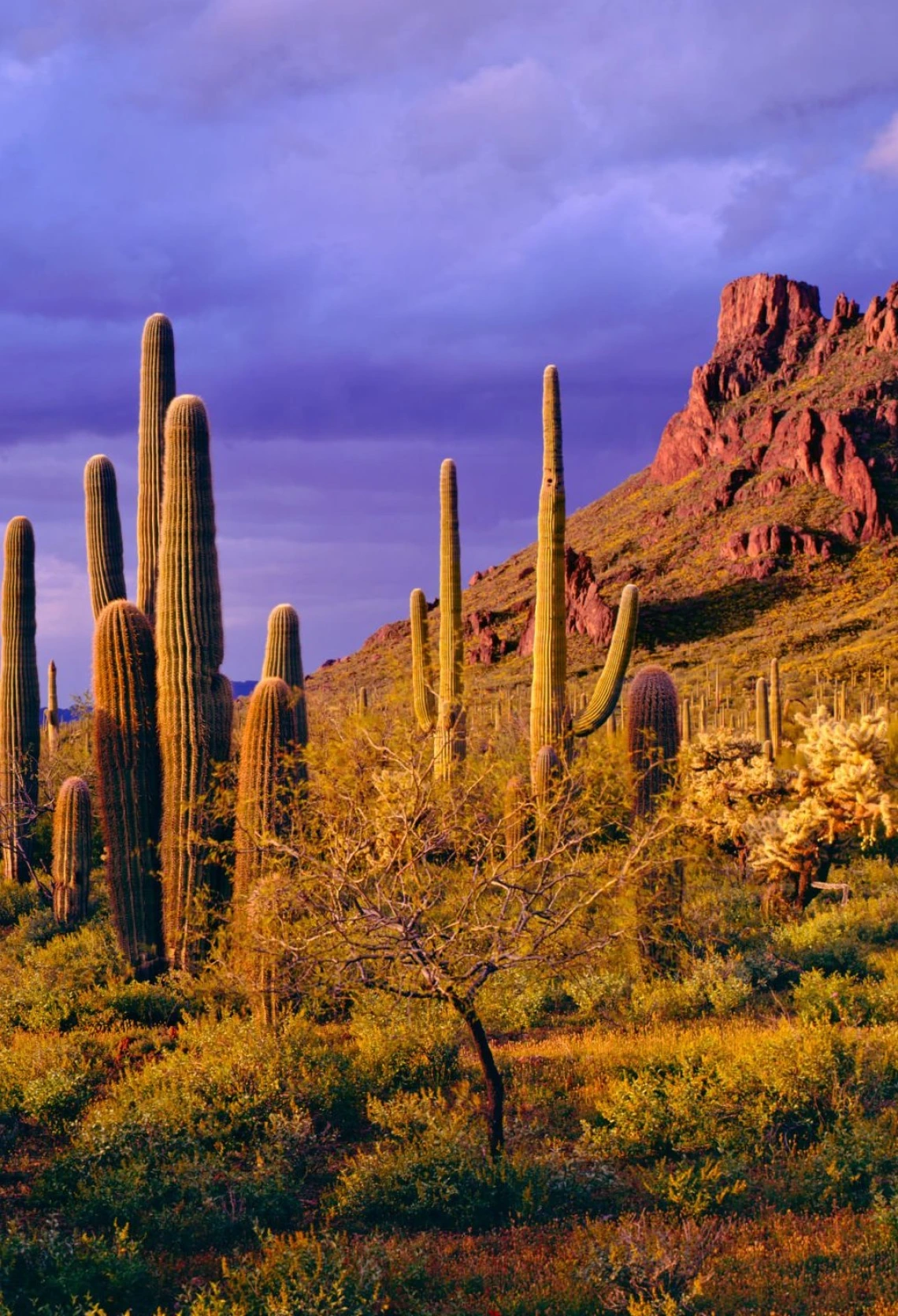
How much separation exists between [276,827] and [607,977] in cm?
478

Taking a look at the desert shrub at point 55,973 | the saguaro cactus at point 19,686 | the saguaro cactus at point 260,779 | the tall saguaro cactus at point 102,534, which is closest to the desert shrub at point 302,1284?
the saguaro cactus at point 260,779

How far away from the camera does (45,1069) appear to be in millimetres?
11859

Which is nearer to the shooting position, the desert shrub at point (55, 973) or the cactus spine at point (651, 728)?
the desert shrub at point (55, 973)

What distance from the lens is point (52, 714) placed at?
34.4m

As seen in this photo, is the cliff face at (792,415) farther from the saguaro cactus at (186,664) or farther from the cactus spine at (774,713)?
the saguaro cactus at (186,664)

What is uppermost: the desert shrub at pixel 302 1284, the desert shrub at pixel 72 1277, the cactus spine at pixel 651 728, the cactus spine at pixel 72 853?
the cactus spine at pixel 651 728

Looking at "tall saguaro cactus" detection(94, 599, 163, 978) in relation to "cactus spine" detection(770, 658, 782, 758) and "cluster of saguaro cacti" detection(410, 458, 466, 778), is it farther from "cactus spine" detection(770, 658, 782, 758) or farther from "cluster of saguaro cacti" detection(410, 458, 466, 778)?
"cactus spine" detection(770, 658, 782, 758)

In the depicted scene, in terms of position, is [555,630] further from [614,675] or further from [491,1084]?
[491,1084]

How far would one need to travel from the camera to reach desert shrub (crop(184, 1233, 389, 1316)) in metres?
6.66

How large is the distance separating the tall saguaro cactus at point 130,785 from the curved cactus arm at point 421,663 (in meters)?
6.31

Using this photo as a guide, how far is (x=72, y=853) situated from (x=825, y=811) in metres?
12.7

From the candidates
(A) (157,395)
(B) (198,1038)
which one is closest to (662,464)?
(A) (157,395)

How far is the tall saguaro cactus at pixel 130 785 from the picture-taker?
1559cm

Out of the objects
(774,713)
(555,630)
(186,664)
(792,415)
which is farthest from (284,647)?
(792,415)
